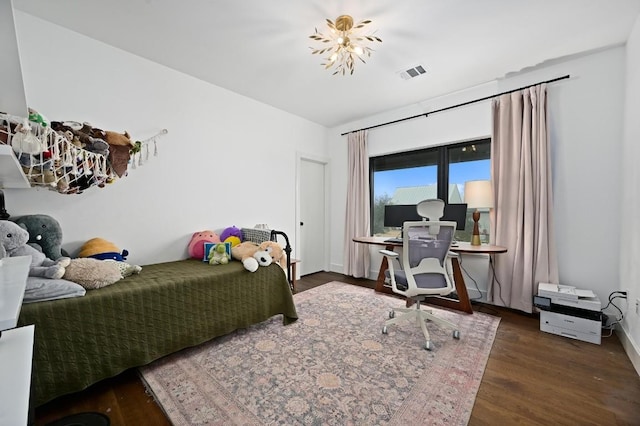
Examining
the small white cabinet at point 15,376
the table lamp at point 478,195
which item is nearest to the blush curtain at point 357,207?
the table lamp at point 478,195

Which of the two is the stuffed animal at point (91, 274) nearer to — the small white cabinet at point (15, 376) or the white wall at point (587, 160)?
the small white cabinet at point (15, 376)

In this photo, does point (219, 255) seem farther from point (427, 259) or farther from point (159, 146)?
point (427, 259)

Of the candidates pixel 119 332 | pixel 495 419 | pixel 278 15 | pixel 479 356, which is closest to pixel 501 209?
pixel 479 356

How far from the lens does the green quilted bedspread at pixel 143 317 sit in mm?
1385

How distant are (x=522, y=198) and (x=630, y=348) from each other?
4.71 ft

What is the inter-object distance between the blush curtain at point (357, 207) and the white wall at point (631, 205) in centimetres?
266

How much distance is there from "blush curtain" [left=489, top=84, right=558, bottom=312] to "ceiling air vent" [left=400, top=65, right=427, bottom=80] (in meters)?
0.98

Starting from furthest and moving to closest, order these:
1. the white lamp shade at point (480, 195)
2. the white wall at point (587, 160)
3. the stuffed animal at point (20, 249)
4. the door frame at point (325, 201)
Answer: the door frame at point (325, 201) < the white lamp shade at point (480, 195) < the white wall at point (587, 160) < the stuffed animal at point (20, 249)

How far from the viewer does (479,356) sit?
1.91 metres

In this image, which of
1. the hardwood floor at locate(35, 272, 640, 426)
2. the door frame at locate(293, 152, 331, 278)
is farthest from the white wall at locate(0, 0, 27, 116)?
the door frame at locate(293, 152, 331, 278)

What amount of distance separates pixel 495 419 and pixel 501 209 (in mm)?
2213

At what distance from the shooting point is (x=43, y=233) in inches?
75.2

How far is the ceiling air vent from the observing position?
2715 mm

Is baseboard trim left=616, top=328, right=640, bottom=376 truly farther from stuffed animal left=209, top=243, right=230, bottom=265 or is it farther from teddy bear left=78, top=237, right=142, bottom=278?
teddy bear left=78, top=237, right=142, bottom=278
